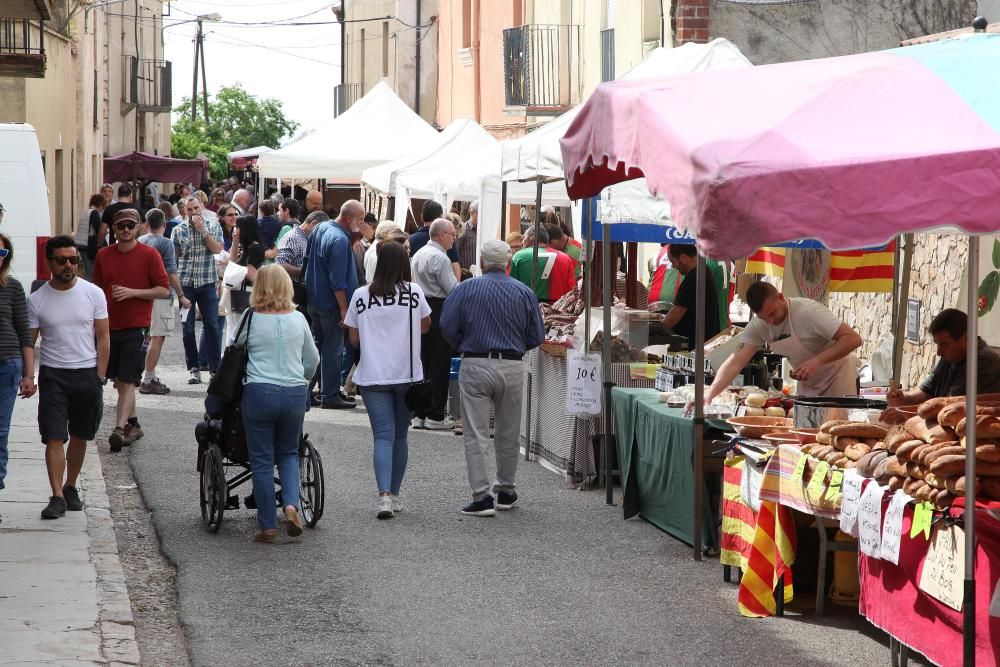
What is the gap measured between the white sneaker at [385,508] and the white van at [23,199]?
254 inches

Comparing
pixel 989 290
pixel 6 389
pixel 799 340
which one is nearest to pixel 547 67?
pixel 989 290

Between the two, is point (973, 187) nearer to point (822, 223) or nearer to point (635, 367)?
point (822, 223)

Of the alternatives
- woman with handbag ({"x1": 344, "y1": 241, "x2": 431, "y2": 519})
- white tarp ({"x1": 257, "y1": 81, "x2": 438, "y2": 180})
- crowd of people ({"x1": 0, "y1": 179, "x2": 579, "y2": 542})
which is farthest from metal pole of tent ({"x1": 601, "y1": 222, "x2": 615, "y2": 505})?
white tarp ({"x1": 257, "y1": 81, "x2": 438, "y2": 180})

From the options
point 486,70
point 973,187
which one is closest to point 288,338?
point 973,187

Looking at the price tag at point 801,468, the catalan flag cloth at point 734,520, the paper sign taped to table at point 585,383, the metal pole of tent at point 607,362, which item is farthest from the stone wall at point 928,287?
the price tag at point 801,468

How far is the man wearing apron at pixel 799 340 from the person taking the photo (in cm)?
882

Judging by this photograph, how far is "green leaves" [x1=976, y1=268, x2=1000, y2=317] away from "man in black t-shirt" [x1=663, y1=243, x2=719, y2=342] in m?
2.10

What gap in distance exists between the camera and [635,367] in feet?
36.5

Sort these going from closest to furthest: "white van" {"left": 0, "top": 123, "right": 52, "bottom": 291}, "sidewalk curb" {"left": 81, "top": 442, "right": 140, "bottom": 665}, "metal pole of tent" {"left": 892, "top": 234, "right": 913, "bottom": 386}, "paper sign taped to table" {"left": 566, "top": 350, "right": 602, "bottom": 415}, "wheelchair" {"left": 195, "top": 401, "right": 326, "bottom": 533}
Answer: "sidewalk curb" {"left": 81, "top": 442, "right": 140, "bottom": 665}, "wheelchair" {"left": 195, "top": 401, "right": 326, "bottom": 533}, "metal pole of tent" {"left": 892, "top": 234, "right": 913, "bottom": 386}, "paper sign taped to table" {"left": 566, "top": 350, "right": 602, "bottom": 415}, "white van" {"left": 0, "top": 123, "right": 52, "bottom": 291}

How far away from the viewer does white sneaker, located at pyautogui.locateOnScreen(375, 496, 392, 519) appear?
9.66 m

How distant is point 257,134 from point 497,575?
71.4 metres

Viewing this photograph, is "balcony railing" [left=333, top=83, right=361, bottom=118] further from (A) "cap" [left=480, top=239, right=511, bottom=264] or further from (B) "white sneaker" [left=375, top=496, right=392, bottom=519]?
(B) "white sneaker" [left=375, top=496, right=392, bottom=519]

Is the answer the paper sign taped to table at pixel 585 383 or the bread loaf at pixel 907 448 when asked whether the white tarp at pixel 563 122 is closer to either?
the paper sign taped to table at pixel 585 383

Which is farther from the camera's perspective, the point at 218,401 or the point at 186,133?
the point at 186,133
